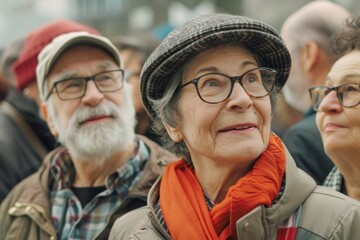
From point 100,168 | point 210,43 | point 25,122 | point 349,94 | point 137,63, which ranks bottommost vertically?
point 25,122

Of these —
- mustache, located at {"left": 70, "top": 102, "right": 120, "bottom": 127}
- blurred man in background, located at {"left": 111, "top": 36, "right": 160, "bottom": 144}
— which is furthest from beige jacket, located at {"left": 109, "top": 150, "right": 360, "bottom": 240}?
blurred man in background, located at {"left": 111, "top": 36, "right": 160, "bottom": 144}

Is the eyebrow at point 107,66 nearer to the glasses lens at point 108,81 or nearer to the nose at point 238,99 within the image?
the glasses lens at point 108,81

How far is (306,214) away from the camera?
308cm

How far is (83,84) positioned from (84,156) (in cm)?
43

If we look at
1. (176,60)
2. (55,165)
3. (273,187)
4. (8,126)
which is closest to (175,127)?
(176,60)

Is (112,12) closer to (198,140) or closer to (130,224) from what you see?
(130,224)

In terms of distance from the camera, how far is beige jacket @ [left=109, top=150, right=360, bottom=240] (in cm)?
298

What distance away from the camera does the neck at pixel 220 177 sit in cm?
335

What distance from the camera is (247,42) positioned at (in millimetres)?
3338

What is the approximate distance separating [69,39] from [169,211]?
5.87 ft

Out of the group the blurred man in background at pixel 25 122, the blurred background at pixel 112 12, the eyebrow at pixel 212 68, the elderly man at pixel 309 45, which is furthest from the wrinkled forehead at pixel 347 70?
the blurred background at pixel 112 12

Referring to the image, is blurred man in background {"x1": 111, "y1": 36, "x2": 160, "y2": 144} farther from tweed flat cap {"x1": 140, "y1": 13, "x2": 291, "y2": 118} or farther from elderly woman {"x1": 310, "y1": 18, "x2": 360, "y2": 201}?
tweed flat cap {"x1": 140, "y1": 13, "x2": 291, "y2": 118}

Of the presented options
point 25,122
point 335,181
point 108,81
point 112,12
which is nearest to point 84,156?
point 108,81

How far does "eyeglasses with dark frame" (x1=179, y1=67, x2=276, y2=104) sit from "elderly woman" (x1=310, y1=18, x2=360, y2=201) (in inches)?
20.4
